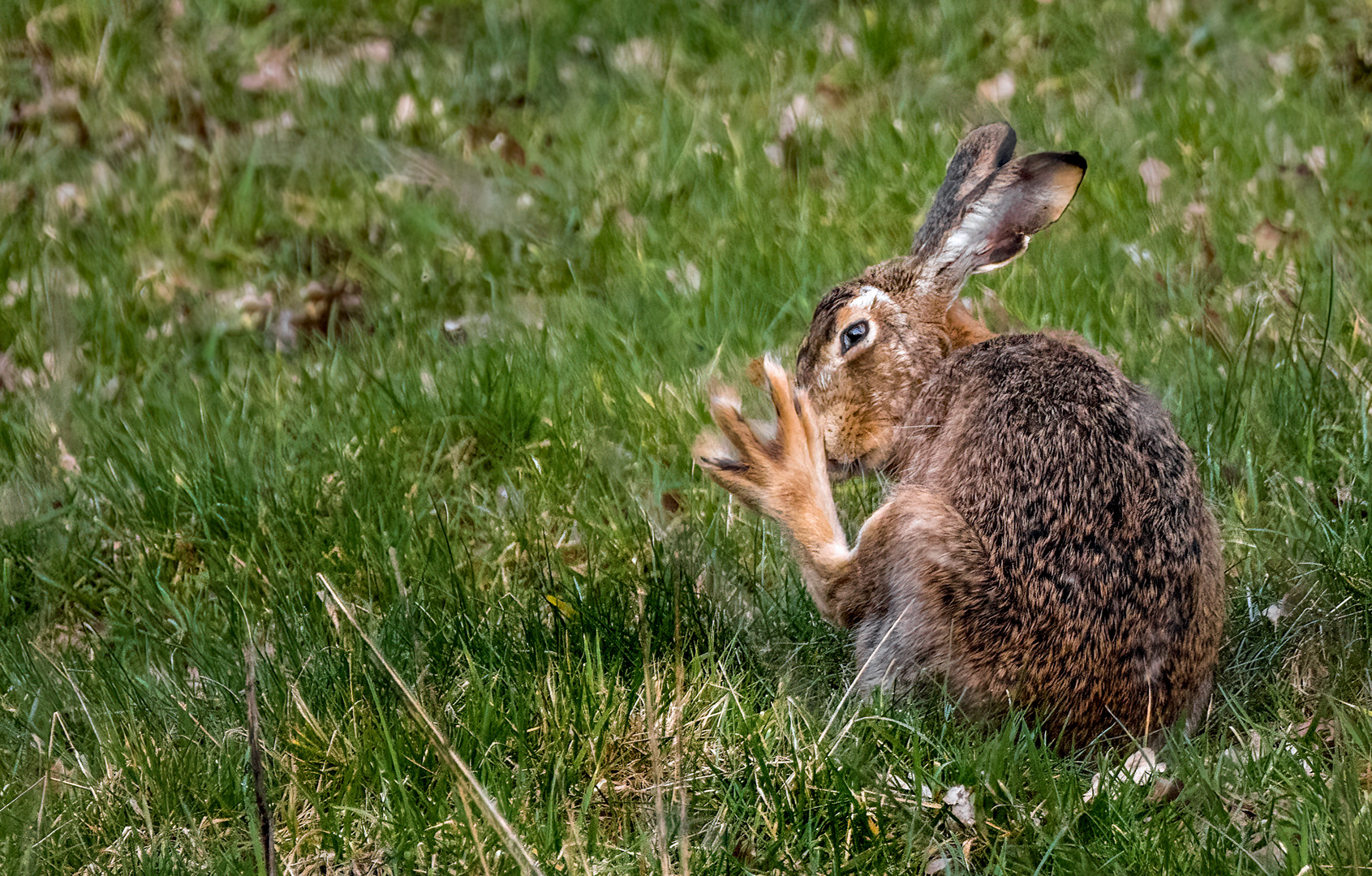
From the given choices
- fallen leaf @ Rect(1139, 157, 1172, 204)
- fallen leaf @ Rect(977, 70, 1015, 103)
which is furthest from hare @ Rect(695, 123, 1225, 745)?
fallen leaf @ Rect(977, 70, 1015, 103)

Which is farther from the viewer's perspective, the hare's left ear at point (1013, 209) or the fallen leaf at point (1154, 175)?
the fallen leaf at point (1154, 175)

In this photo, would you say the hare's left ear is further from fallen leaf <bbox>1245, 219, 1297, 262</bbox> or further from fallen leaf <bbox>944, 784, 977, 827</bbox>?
fallen leaf <bbox>1245, 219, 1297, 262</bbox>

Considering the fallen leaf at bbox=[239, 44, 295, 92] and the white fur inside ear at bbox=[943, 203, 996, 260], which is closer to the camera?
the white fur inside ear at bbox=[943, 203, 996, 260]

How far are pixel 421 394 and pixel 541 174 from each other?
212 cm

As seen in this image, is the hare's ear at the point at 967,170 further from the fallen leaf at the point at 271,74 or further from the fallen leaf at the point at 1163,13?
the fallen leaf at the point at 271,74

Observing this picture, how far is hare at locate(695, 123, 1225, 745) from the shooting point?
291 cm

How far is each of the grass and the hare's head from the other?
41cm

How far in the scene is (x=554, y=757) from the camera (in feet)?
9.86

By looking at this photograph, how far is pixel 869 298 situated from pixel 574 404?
1.29 m

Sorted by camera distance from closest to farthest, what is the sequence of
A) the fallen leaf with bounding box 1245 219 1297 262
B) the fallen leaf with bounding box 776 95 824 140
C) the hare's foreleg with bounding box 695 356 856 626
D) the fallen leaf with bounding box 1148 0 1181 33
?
the hare's foreleg with bounding box 695 356 856 626 < the fallen leaf with bounding box 1245 219 1297 262 < the fallen leaf with bounding box 776 95 824 140 < the fallen leaf with bounding box 1148 0 1181 33

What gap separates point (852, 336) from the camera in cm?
360

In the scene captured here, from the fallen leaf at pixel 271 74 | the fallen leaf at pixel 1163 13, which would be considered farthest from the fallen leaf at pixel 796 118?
the fallen leaf at pixel 271 74

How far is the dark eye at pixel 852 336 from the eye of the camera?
3590 millimetres

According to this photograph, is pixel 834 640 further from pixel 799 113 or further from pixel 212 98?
pixel 212 98
